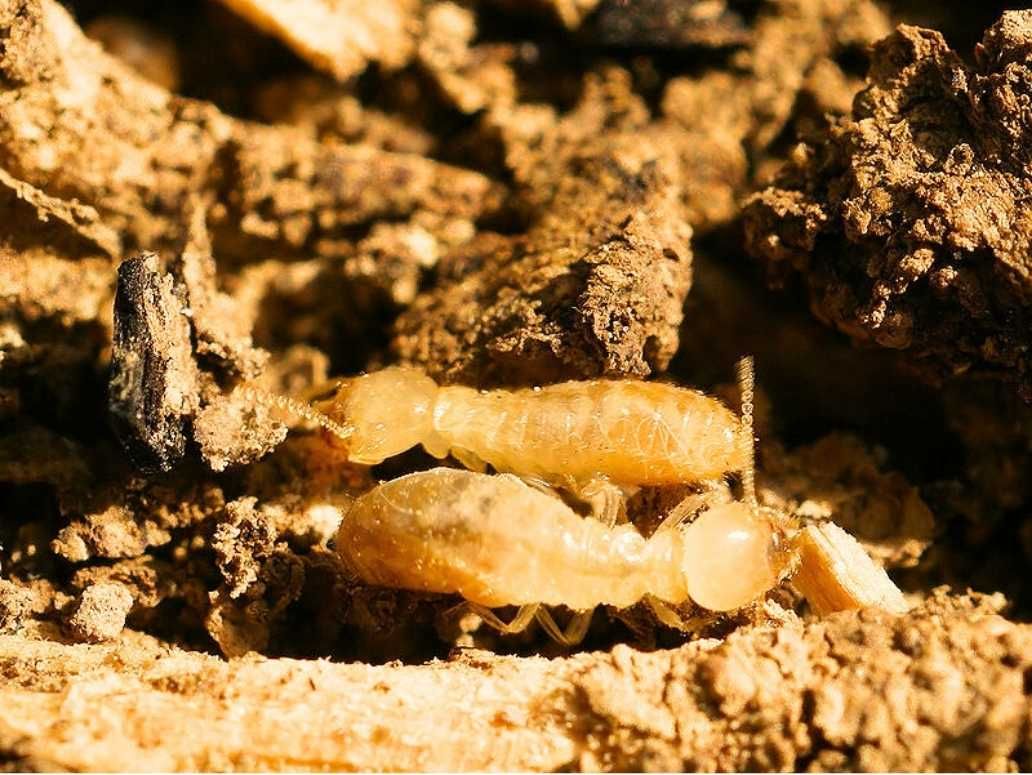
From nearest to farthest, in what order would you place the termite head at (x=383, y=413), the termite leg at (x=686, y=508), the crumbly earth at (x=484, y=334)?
the crumbly earth at (x=484, y=334)
the termite leg at (x=686, y=508)
the termite head at (x=383, y=413)

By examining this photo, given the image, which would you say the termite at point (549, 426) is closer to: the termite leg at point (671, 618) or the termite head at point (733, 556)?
the termite head at point (733, 556)

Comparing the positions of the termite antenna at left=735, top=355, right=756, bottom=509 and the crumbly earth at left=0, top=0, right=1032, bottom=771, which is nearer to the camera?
the crumbly earth at left=0, top=0, right=1032, bottom=771

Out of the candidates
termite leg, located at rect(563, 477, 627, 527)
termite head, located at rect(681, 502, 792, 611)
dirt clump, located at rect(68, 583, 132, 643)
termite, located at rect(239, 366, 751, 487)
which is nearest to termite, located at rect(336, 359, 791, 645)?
termite head, located at rect(681, 502, 792, 611)

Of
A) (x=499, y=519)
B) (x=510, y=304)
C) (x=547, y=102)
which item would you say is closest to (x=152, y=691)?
(x=499, y=519)

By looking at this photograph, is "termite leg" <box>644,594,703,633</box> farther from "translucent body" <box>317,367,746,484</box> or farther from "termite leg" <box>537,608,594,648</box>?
"translucent body" <box>317,367,746,484</box>

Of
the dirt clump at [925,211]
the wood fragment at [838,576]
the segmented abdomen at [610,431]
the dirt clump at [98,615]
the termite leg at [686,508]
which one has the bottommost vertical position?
the dirt clump at [98,615]

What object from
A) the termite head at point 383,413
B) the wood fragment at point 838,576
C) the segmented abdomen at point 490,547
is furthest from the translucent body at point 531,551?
the termite head at point 383,413

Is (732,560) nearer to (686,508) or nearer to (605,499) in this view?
(686,508)
